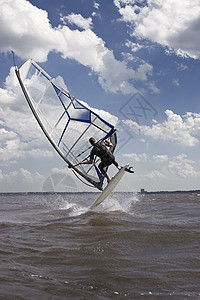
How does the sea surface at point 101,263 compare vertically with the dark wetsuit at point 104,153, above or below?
below

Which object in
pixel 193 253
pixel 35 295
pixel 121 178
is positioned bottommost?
pixel 35 295

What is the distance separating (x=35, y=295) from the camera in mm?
2592

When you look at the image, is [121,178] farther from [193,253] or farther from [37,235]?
[193,253]

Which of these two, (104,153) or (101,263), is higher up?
(104,153)

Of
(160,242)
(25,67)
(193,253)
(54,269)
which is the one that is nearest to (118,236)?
(160,242)

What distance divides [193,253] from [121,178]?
15.5 feet

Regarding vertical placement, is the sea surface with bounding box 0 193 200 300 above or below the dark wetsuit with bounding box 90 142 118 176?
below

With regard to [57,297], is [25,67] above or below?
above

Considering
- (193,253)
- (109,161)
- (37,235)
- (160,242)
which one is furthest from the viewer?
(109,161)

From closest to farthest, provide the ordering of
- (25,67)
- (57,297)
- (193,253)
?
(57,297) → (193,253) → (25,67)

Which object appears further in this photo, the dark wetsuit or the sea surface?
the dark wetsuit

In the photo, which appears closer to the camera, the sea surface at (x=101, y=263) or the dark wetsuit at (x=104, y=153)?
the sea surface at (x=101, y=263)

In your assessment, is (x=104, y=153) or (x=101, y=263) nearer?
(x=101, y=263)

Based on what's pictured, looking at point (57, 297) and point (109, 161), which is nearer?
point (57, 297)
